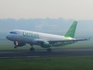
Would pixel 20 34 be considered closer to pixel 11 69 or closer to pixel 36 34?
pixel 36 34

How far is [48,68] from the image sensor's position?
2695cm

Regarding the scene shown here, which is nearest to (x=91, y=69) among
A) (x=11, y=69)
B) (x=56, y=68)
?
(x=56, y=68)

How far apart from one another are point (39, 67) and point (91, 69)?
189 inches

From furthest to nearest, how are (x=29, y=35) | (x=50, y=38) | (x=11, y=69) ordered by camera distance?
1. (x=50, y=38)
2. (x=29, y=35)
3. (x=11, y=69)

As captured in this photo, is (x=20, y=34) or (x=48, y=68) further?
(x=20, y=34)

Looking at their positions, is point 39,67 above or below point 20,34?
below

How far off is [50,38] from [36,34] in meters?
3.78

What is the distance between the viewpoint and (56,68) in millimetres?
26938

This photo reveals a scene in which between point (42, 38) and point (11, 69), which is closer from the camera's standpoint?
point (11, 69)

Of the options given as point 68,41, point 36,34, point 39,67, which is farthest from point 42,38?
point 39,67

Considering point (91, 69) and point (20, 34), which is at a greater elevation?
point (20, 34)

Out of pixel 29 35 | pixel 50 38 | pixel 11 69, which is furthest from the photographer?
pixel 50 38

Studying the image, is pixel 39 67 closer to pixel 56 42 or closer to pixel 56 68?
pixel 56 68

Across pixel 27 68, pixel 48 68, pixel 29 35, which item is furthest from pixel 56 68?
pixel 29 35
